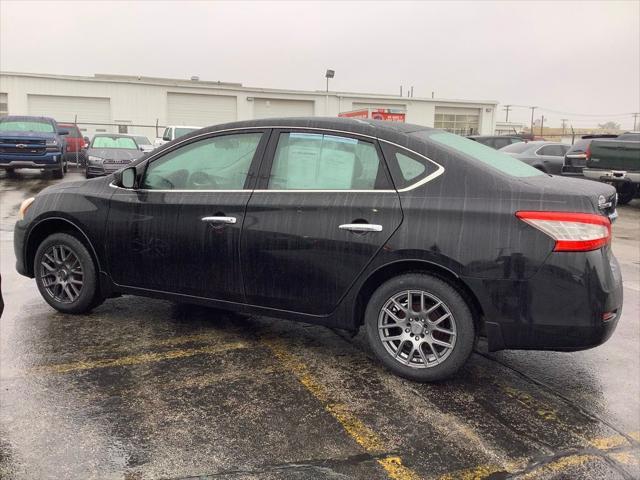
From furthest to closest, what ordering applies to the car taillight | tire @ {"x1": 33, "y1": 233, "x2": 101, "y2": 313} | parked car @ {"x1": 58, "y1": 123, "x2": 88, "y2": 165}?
parked car @ {"x1": 58, "y1": 123, "x2": 88, "y2": 165} < tire @ {"x1": 33, "y1": 233, "x2": 101, "y2": 313} < the car taillight

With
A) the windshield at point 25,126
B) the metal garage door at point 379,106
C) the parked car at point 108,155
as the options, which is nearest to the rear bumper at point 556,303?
the parked car at point 108,155

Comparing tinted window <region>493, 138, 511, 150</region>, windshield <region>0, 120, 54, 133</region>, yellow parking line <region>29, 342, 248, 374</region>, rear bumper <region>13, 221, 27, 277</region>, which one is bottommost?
yellow parking line <region>29, 342, 248, 374</region>

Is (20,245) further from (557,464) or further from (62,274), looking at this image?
(557,464)

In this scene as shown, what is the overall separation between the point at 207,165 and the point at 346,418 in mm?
2107

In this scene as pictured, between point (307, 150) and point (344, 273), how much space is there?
35.3 inches

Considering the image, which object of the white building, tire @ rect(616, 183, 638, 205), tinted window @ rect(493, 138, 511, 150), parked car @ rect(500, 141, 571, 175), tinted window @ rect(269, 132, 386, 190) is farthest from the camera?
the white building

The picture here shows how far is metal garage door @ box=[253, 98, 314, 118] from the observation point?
39656 millimetres

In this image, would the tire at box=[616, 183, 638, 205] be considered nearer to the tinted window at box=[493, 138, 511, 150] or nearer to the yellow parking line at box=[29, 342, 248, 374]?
the tinted window at box=[493, 138, 511, 150]

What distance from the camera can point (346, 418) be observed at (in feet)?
10.1

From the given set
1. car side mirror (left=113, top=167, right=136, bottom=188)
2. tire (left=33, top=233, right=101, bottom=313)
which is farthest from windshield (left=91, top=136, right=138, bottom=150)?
car side mirror (left=113, top=167, right=136, bottom=188)

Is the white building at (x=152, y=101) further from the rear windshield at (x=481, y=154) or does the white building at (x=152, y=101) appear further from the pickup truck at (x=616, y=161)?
the rear windshield at (x=481, y=154)

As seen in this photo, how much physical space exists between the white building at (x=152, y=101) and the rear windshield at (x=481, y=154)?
29.8m

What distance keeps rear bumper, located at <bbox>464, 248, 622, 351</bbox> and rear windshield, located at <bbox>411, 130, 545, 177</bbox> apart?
0.72 metres

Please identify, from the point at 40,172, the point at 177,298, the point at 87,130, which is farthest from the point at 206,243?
the point at 87,130
